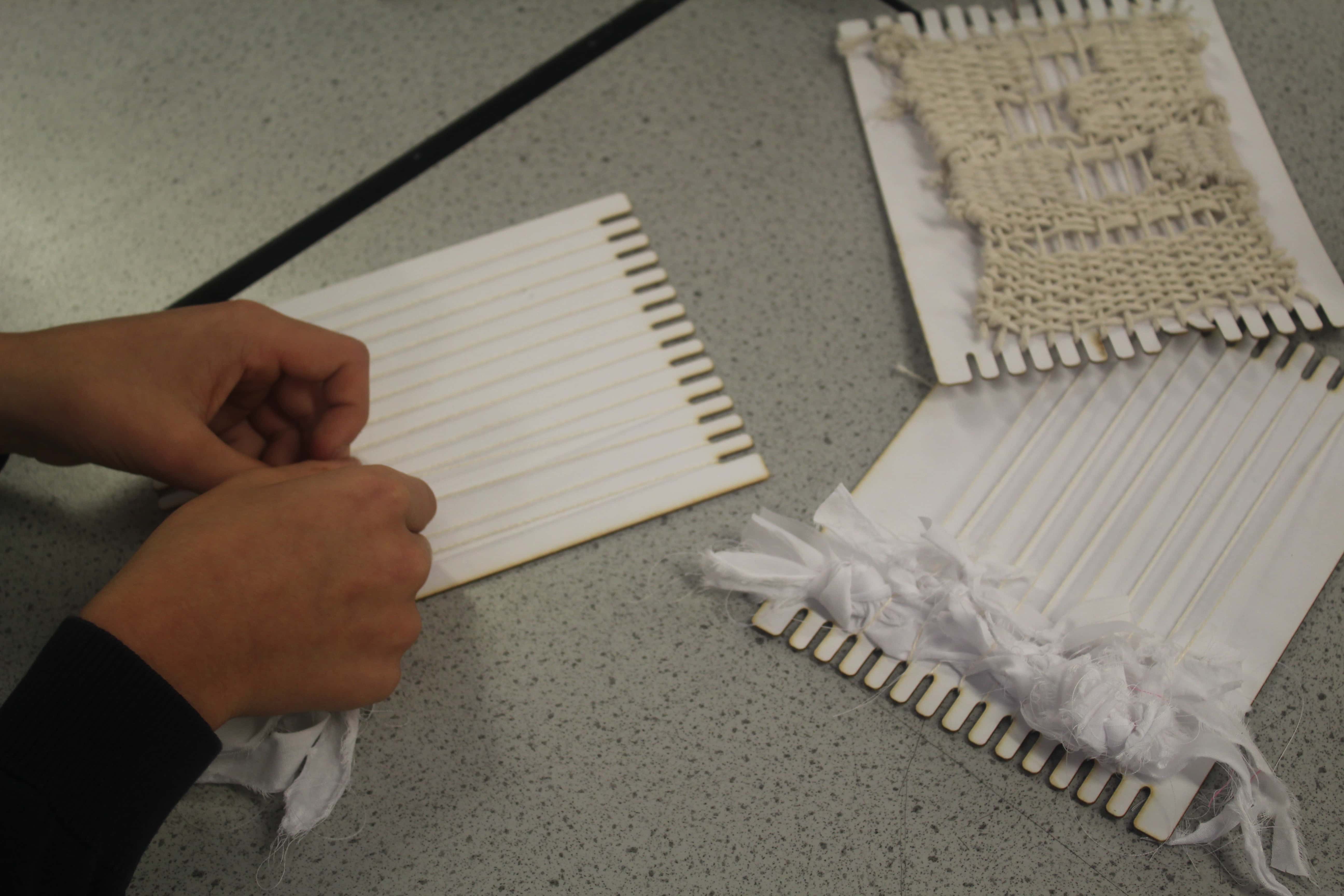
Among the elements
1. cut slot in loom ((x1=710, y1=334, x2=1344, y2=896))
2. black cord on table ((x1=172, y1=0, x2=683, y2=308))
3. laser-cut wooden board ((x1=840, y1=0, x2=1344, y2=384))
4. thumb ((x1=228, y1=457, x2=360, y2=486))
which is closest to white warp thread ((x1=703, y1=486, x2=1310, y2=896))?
cut slot in loom ((x1=710, y1=334, x2=1344, y2=896))

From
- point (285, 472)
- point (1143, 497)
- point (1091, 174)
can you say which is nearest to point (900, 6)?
point (1091, 174)

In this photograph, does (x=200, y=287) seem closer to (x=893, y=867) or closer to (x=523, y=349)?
(x=523, y=349)

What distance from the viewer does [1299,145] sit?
74cm

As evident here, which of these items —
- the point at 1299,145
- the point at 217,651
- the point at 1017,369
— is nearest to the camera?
the point at 217,651

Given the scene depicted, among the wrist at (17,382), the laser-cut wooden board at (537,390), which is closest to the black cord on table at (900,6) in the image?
the laser-cut wooden board at (537,390)

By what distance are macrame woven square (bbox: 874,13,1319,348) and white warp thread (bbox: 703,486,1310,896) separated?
18 centimetres

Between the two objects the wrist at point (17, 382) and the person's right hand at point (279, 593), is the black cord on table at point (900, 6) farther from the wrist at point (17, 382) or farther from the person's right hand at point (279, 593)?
the wrist at point (17, 382)

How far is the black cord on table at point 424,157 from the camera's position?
0.71 metres

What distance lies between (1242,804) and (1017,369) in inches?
11.8

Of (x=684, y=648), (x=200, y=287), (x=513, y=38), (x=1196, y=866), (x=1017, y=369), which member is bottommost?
(x=1196, y=866)

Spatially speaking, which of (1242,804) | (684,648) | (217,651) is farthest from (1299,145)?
(217,651)

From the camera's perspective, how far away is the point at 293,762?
54 centimetres

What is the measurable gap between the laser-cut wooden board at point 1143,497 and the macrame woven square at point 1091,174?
1.8 inches

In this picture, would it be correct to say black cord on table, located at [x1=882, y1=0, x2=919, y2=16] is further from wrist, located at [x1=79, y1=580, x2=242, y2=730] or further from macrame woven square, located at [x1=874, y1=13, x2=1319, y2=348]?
wrist, located at [x1=79, y1=580, x2=242, y2=730]
